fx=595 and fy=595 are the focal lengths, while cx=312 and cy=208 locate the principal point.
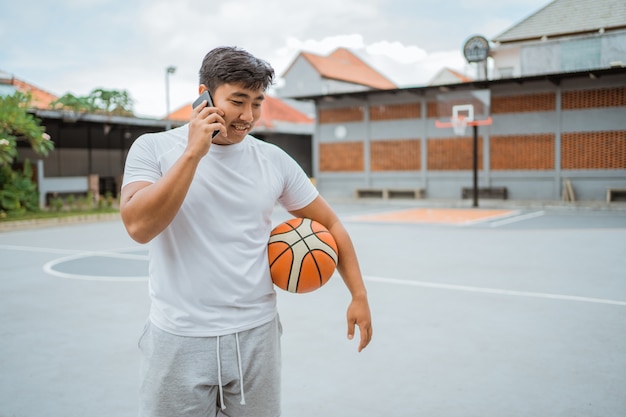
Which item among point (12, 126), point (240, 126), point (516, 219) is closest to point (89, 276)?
point (240, 126)

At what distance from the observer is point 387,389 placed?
405 cm

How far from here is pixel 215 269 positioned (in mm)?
2094

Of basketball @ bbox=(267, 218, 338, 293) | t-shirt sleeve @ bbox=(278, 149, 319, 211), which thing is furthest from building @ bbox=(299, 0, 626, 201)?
t-shirt sleeve @ bbox=(278, 149, 319, 211)

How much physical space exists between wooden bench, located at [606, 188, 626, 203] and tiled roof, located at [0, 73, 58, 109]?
2210cm

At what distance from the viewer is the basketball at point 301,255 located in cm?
245

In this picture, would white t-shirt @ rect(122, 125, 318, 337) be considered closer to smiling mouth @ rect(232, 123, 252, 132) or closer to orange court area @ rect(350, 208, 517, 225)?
smiling mouth @ rect(232, 123, 252, 132)

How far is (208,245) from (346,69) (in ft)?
143

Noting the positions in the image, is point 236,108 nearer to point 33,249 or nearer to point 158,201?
point 158,201

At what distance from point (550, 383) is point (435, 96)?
24.6 meters

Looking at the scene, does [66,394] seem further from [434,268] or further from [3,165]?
[3,165]

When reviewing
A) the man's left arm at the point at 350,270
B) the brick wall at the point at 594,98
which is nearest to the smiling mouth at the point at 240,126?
the man's left arm at the point at 350,270

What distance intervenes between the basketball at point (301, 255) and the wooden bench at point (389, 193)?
24.8 meters

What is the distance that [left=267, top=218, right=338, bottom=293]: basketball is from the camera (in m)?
2.45

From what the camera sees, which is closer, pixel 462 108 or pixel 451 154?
pixel 462 108
